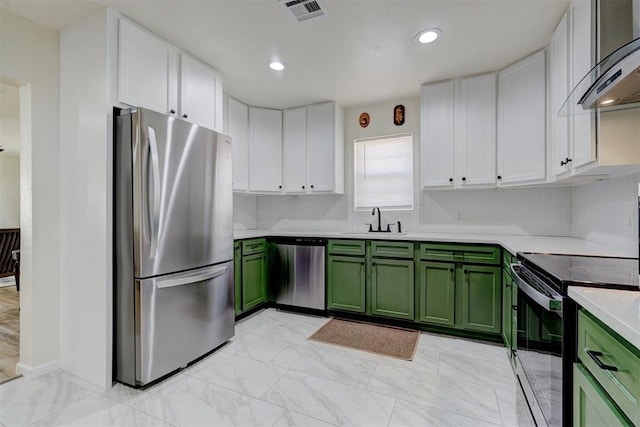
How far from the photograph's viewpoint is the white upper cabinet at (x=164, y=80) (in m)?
2.07

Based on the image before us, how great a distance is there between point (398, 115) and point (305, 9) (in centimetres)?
195

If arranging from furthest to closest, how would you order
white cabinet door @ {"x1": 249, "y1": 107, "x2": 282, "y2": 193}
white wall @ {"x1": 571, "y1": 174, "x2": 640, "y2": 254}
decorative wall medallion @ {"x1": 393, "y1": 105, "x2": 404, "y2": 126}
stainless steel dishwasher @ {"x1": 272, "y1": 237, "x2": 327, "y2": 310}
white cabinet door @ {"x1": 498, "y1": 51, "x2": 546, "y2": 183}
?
1. white cabinet door @ {"x1": 249, "y1": 107, "x2": 282, "y2": 193}
2. decorative wall medallion @ {"x1": 393, "y1": 105, "x2": 404, "y2": 126}
3. stainless steel dishwasher @ {"x1": 272, "y1": 237, "x2": 327, "y2": 310}
4. white cabinet door @ {"x1": 498, "y1": 51, "x2": 546, "y2": 183}
5. white wall @ {"x1": 571, "y1": 174, "x2": 640, "y2": 254}

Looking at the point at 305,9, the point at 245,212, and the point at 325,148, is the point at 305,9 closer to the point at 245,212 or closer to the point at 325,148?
the point at 325,148

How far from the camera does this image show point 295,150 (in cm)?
386

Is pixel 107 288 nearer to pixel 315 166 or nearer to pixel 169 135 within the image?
pixel 169 135

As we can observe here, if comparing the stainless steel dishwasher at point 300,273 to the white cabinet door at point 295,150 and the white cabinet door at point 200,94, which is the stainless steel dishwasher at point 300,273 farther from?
the white cabinet door at point 200,94

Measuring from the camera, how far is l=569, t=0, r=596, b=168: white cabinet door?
64.1 inches

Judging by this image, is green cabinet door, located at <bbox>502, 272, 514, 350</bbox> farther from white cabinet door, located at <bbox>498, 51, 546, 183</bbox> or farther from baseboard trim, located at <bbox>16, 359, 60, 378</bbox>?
baseboard trim, located at <bbox>16, 359, 60, 378</bbox>

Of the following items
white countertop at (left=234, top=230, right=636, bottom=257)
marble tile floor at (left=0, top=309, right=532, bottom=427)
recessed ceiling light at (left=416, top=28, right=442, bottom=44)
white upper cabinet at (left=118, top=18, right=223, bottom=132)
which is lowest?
marble tile floor at (left=0, top=309, right=532, bottom=427)

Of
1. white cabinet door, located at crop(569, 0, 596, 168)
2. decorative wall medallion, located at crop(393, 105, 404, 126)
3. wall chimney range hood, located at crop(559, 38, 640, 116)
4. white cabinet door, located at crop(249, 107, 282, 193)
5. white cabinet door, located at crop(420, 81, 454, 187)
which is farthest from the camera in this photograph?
white cabinet door, located at crop(249, 107, 282, 193)

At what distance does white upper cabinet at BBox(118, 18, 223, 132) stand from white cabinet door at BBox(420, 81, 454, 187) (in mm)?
2122

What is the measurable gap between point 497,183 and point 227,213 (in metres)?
2.54

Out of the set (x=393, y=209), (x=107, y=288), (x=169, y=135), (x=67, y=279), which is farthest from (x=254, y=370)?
(x=393, y=209)

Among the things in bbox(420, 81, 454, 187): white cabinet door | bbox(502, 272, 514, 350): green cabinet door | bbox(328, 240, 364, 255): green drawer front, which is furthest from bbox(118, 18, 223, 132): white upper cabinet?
bbox(502, 272, 514, 350): green cabinet door
